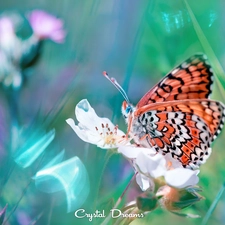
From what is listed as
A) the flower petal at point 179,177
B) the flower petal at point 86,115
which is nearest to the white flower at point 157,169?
the flower petal at point 179,177

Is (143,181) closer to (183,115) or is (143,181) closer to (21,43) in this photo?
(183,115)


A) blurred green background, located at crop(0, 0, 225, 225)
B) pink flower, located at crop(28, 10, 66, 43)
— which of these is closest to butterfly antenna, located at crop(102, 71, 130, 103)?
blurred green background, located at crop(0, 0, 225, 225)

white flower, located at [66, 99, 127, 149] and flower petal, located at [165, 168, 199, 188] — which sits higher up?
white flower, located at [66, 99, 127, 149]

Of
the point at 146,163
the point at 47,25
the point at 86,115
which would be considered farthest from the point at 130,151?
the point at 47,25

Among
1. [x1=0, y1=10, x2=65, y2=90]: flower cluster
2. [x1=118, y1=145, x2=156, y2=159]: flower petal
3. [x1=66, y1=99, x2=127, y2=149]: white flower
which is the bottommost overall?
[x1=118, y1=145, x2=156, y2=159]: flower petal

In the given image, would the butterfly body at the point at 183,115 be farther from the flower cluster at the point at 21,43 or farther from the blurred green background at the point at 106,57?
the flower cluster at the point at 21,43

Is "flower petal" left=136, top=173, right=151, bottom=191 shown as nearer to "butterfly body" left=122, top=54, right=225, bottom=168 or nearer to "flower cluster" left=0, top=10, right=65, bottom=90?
"butterfly body" left=122, top=54, right=225, bottom=168

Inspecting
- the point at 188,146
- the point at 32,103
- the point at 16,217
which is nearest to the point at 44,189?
the point at 16,217
